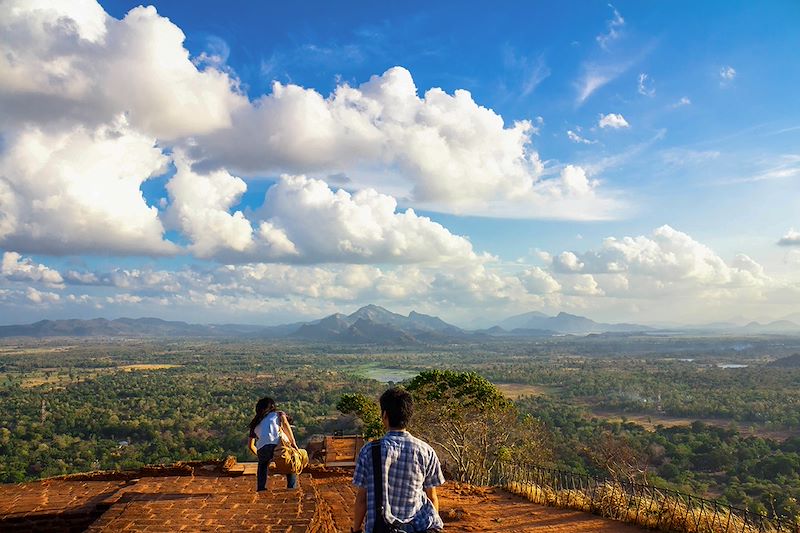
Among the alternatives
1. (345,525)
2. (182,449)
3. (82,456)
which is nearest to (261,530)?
(345,525)

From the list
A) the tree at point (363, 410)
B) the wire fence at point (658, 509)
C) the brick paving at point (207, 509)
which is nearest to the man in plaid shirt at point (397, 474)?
the brick paving at point (207, 509)

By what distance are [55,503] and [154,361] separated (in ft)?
424

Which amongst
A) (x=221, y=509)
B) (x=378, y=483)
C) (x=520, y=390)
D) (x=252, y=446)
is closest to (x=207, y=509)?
(x=221, y=509)

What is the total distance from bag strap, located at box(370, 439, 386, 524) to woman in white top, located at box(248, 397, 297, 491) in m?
3.46

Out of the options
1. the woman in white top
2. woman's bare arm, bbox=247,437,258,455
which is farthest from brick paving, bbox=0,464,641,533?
woman's bare arm, bbox=247,437,258,455

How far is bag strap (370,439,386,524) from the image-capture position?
3.04 metres

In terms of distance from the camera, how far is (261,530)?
4.84 meters

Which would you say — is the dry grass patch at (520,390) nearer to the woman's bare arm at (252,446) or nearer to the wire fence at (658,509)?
Answer: the wire fence at (658,509)

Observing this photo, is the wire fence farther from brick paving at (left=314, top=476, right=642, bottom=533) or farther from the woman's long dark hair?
the woman's long dark hair

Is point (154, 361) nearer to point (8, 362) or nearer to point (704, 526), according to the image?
point (8, 362)

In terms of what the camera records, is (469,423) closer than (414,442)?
No

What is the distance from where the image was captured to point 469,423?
16.6m

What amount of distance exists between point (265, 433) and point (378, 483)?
3.54 metres

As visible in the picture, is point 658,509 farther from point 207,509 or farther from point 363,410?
point 363,410
